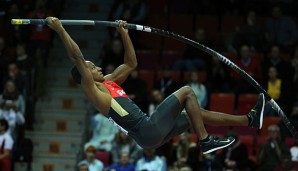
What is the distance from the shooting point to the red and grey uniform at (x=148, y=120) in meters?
11.9

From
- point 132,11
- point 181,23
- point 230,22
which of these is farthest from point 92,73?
point 230,22

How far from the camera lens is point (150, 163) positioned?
1712 cm

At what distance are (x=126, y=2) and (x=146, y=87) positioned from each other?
2.78 m

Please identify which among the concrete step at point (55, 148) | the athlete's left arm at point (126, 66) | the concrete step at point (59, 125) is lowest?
the concrete step at point (55, 148)

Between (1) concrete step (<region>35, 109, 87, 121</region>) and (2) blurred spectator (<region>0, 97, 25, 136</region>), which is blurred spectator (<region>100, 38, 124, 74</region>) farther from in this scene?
(2) blurred spectator (<region>0, 97, 25, 136</region>)

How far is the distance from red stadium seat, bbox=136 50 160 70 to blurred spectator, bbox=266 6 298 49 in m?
2.63

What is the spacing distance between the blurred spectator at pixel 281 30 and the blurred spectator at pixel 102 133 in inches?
176

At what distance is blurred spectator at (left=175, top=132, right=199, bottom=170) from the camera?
1697cm

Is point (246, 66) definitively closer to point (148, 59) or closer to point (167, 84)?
point (167, 84)

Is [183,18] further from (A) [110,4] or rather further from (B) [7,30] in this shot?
(B) [7,30]

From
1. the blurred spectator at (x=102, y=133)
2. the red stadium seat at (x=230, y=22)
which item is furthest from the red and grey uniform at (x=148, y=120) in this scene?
the red stadium seat at (x=230, y=22)

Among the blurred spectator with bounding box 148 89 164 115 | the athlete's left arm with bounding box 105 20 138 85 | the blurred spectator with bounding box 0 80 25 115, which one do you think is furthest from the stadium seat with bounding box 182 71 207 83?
the athlete's left arm with bounding box 105 20 138 85

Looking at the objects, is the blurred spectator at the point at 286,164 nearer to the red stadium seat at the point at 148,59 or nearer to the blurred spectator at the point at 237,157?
the blurred spectator at the point at 237,157

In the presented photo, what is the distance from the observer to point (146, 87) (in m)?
19.3
